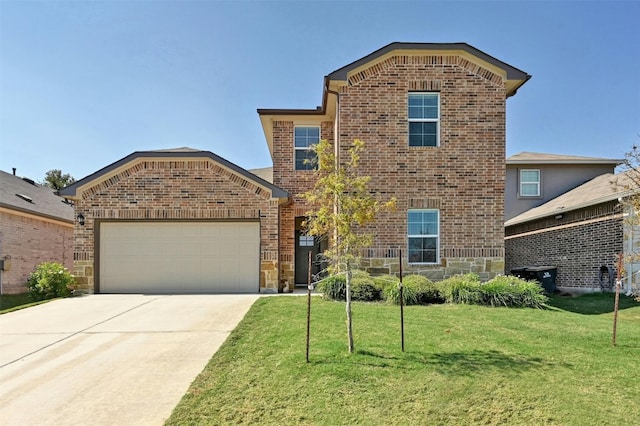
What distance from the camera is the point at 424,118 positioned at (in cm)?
1202

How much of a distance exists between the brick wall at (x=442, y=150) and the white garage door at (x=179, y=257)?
13.2 feet

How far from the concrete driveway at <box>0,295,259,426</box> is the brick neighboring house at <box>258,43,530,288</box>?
17.1ft

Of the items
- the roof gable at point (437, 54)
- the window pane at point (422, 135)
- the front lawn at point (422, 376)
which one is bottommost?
the front lawn at point (422, 376)

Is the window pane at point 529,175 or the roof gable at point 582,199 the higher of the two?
the window pane at point 529,175

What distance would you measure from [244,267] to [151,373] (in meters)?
7.06

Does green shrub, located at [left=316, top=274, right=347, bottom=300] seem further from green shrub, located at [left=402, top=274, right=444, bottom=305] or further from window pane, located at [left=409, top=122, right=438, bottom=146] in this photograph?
window pane, located at [left=409, top=122, right=438, bottom=146]

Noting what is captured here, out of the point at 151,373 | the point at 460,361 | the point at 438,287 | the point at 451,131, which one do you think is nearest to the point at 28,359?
the point at 151,373

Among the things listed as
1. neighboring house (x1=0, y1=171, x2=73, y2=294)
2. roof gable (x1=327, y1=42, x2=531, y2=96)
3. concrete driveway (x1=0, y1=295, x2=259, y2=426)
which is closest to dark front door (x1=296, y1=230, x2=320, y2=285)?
concrete driveway (x1=0, y1=295, x2=259, y2=426)

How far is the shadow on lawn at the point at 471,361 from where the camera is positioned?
5172 millimetres

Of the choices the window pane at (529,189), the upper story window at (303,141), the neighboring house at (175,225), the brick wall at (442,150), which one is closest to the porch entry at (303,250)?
the upper story window at (303,141)

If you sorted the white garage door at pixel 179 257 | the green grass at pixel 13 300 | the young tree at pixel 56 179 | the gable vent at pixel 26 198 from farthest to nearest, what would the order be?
the young tree at pixel 56 179 → the gable vent at pixel 26 198 → the green grass at pixel 13 300 → the white garage door at pixel 179 257

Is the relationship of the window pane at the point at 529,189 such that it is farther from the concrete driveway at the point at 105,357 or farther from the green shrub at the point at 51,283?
the green shrub at the point at 51,283

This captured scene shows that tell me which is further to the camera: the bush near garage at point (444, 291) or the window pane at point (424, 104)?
the window pane at point (424, 104)

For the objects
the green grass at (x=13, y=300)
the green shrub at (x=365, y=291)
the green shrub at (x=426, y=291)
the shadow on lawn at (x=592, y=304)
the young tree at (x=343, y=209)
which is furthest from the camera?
the green grass at (x=13, y=300)
